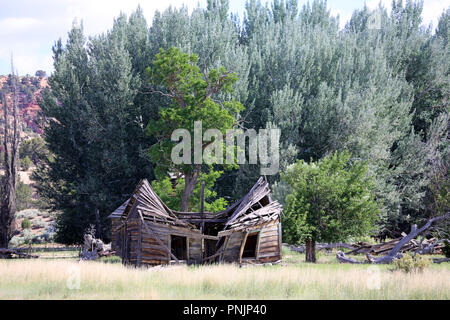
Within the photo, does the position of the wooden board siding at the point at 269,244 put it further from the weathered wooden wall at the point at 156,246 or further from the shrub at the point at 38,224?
the shrub at the point at 38,224

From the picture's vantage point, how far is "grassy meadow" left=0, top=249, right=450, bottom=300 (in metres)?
14.5

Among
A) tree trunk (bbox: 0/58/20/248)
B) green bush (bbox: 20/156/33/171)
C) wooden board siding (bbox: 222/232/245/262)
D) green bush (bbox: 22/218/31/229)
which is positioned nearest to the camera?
wooden board siding (bbox: 222/232/245/262)

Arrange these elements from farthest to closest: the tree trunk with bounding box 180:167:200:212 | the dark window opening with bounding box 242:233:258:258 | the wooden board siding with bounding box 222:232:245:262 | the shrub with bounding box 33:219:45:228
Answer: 1. the shrub with bounding box 33:219:45:228
2. the tree trunk with bounding box 180:167:200:212
3. the dark window opening with bounding box 242:233:258:258
4. the wooden board siding with bounding box 222:232:245:262

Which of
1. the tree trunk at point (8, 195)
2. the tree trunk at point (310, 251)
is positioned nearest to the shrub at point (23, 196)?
the tree trunk at point (8, 195)

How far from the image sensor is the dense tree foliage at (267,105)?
37281 mm

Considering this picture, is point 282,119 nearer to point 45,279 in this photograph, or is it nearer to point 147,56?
point 147,56

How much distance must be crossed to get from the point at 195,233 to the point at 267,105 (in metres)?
18.8

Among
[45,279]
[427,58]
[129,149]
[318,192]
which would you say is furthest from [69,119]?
[427,58]

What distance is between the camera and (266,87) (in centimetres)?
3994

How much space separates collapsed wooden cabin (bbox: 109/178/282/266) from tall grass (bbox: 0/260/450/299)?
3.55 meters

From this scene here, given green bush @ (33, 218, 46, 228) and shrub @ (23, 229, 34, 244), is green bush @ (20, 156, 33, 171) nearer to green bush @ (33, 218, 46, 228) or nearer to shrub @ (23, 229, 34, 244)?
green bush @ (33, 218, 46, 228)

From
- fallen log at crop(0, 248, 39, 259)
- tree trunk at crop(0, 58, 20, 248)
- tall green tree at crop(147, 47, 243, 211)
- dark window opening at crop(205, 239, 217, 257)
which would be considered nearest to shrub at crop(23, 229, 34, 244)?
tree trunk at crop(0, 58, 20, 248)

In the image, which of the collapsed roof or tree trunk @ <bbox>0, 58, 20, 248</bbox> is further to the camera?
tree trunk @ <bbox>0, 58, 20, 248</bbox>
